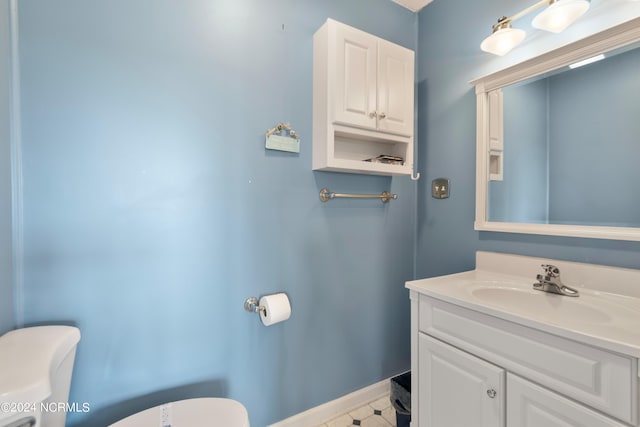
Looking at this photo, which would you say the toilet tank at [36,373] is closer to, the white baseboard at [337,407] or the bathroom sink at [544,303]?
the white baseboard at [337,407]

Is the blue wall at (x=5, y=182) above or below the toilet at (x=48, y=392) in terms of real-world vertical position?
above

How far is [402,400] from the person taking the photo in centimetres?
144

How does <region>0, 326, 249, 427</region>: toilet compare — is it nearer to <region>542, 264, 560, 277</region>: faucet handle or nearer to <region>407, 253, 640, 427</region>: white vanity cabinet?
<region>407, 253, 640, 427</region>: white vanity cabinet

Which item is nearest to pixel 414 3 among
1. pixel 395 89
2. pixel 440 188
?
pixel 395 89

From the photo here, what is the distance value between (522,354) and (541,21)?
4.34 ft

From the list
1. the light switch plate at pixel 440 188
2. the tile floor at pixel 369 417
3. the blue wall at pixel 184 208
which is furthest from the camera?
the light switch plate at pixel 440 188

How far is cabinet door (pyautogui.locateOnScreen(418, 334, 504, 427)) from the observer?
0.95 m

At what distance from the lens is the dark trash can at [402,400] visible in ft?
4.58

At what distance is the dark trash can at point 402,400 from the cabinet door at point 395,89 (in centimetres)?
137

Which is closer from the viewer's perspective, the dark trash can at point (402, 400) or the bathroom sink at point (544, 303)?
the bathroom sink at point (544, 303)

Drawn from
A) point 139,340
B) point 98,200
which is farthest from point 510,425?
point 98,200

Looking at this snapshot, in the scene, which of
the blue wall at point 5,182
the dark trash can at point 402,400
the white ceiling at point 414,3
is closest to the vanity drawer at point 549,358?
the dark trash can at point 402,400

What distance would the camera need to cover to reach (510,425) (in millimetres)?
907

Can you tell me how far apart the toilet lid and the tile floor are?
81 centimetres
